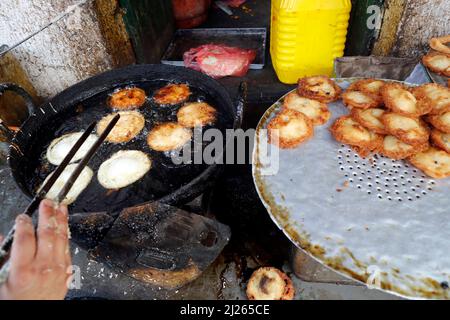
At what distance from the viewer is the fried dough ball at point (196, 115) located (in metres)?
2.89

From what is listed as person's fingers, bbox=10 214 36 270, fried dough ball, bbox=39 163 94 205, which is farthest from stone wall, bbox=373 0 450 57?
person's fingers, bbox=10 214 36 270

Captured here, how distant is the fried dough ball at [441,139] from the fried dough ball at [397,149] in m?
0.07

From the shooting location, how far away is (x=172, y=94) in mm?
3146

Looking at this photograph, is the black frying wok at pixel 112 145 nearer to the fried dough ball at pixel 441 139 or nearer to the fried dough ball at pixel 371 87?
the fried dough ball at pixel 371 87

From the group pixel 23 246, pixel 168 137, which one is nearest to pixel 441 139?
pixel 168 137

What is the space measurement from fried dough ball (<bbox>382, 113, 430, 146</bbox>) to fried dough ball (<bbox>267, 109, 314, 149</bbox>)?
468mm

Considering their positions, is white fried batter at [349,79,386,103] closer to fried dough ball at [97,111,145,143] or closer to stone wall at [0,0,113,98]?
fried dough ball at [97,111,145,143]

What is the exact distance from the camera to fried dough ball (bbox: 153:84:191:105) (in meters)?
3.11

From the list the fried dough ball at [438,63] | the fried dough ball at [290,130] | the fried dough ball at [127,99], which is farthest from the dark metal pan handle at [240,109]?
the fried dough ball at [438,63]

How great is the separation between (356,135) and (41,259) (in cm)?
179

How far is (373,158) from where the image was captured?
6.35ft

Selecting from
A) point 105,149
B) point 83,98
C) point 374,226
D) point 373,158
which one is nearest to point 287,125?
point 373,158

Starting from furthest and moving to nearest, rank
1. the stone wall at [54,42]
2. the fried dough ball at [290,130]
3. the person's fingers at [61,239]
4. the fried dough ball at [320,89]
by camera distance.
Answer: the stone wall at [54,42] < the fried dough ball at [320,89] < the fried dough ball at [290,130] < the person's fingers at [61,239]

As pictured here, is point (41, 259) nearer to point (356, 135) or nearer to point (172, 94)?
point (356, 135)
